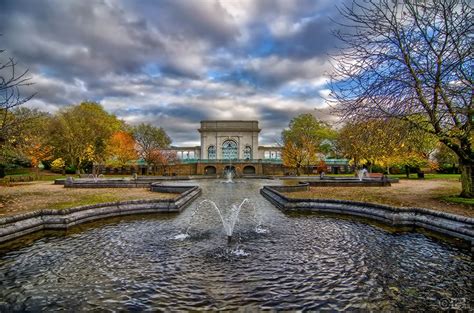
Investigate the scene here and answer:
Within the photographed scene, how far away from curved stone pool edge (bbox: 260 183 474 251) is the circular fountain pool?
0.90 meters

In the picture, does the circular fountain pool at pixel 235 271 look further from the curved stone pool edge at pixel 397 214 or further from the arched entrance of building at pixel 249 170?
the arched entrance of building at pixel 249 170

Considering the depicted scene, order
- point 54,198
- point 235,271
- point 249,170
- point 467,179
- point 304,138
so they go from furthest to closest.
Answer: point 249,170 < point 304,138 < point 54,198 < point 467,179 < point 235,271

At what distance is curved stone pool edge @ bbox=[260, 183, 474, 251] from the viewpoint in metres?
7.74

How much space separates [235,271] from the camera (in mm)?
5305

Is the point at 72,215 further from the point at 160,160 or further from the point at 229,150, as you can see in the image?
the point at 229,150

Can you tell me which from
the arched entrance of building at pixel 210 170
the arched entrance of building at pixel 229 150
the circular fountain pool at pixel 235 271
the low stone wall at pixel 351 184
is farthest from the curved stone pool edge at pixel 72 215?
the arched entrance of building at pixel 229 150

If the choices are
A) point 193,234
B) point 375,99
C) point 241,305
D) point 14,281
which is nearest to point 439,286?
point 241,305

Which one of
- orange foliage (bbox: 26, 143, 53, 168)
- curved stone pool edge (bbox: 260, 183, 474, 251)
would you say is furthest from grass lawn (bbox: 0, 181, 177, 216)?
orange foliage (bbox: 26, 143, 53, 168)

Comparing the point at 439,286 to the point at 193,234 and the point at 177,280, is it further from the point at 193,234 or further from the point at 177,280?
the point at 193,234

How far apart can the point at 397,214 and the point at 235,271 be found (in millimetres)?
7129

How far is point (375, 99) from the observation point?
461 inches

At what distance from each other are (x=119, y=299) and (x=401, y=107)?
12620mm

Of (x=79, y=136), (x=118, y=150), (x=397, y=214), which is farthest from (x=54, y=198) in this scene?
(x=118, y=150)

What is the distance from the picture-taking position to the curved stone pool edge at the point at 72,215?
7.88 meters
